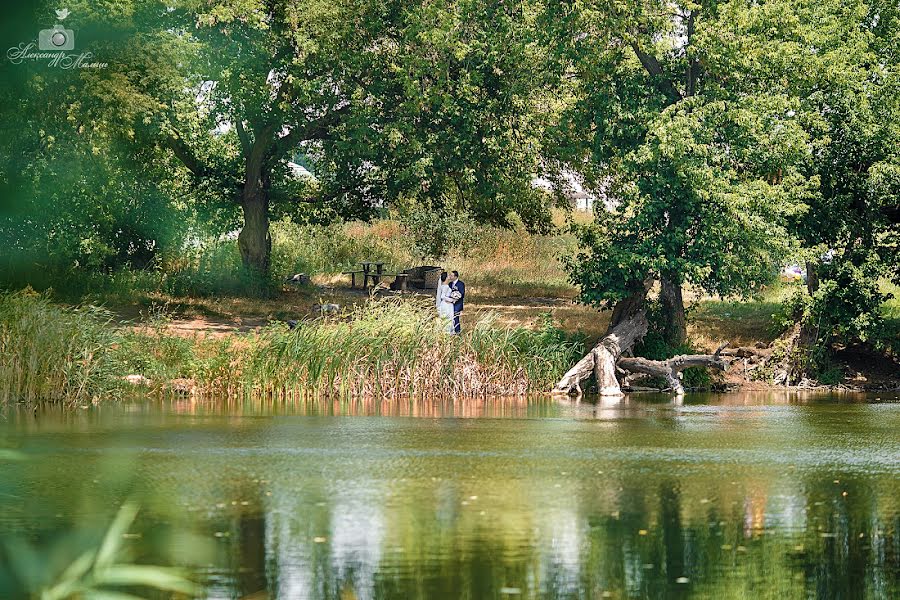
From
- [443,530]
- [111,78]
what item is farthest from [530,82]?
[443,530]

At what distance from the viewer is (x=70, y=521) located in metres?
11.0

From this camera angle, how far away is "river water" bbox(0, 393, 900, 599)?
890cm

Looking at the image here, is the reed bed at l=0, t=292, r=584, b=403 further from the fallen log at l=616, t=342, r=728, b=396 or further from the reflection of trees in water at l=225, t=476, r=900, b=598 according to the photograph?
the reflection of trees in water at l=225, t=476, r=900, b=598

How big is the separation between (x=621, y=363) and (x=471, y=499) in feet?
48.6

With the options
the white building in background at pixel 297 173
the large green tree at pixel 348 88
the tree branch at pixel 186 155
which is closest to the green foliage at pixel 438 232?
the white building in background at pixel 297 173

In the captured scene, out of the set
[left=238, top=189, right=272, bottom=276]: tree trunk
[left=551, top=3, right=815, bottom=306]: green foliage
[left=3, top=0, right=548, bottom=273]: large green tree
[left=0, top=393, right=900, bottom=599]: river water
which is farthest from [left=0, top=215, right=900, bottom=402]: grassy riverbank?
[left=3, top=0, right=548, bottom=273]: large green tree

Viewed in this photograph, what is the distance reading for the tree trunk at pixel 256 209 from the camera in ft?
118

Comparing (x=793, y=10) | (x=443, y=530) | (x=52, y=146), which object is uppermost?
(x=793, y=10)

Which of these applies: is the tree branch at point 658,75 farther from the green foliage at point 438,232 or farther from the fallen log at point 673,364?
the green foliage at point 438,232

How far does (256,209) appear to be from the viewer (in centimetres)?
3631

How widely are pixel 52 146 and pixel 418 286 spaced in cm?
1171

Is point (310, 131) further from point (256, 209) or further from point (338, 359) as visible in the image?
point (338, 359)

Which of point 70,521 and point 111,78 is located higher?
point 111,78

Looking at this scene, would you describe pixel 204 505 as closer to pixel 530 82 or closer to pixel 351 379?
pixel 351 379
